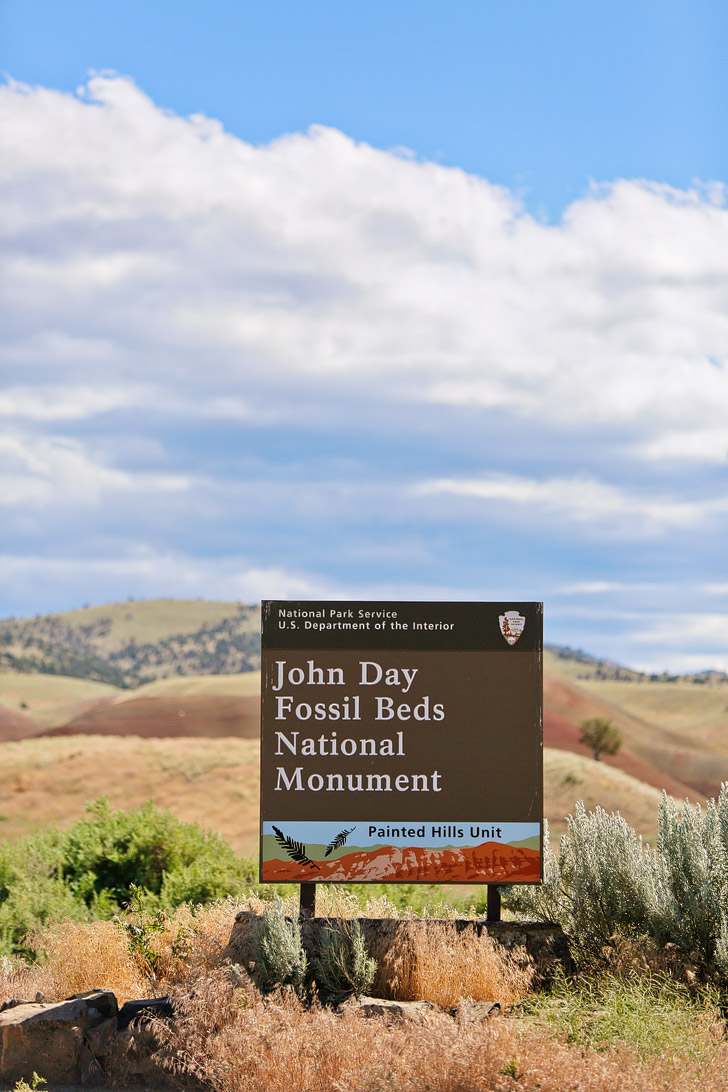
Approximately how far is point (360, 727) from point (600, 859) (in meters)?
2.65

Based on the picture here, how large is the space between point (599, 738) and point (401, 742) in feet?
231

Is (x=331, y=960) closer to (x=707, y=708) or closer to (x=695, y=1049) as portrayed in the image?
(x=695, y=1049)

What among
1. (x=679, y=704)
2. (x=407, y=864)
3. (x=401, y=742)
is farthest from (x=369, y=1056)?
(x=679, y=704)

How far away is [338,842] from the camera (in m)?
9.84

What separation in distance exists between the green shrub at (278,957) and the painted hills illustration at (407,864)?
32.1 inches

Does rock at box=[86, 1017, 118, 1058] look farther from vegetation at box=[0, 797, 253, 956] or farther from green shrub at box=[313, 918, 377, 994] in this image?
vegetation at box=[0, 797, 253, 956]

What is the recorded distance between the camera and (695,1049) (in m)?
6.97

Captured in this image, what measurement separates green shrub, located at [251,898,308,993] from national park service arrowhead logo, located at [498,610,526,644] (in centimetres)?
341

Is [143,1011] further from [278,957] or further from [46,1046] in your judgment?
[278,957]

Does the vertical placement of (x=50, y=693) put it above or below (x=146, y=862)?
above

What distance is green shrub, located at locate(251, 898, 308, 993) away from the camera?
28.9 ft

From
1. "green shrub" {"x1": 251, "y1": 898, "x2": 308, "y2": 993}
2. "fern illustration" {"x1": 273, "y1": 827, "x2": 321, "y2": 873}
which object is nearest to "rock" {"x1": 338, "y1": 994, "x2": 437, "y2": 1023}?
"green shrub" {"x1": 251, "y1": 898, "x2": 308, "y2": 993}

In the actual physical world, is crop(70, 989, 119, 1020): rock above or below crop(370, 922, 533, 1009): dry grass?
below

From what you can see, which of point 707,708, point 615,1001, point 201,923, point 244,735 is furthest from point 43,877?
point 707,708
